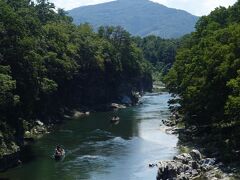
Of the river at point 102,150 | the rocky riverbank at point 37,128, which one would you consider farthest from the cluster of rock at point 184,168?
the rocky riverbank at point 37,128

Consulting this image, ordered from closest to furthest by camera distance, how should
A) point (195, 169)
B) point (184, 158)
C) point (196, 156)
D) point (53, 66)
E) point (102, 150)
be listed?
point (195, 169)
point (184, 158)
point (196, 156)
point (102, 150)
point (53, 66)

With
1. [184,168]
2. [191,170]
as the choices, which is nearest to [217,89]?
[191,170]

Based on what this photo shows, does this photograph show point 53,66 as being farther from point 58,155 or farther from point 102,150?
point 58,155

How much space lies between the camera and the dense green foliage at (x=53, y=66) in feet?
223

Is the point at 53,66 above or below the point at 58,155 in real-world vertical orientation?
above

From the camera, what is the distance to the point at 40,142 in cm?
7819

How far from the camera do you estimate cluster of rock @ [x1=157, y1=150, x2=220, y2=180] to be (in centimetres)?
5259

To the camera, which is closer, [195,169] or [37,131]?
[195,169]

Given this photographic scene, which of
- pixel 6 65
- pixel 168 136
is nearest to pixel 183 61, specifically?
pixel 168 136

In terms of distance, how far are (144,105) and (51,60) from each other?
38.1 meters

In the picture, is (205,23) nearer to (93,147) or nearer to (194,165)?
(93,147)

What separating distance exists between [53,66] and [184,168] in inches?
2152

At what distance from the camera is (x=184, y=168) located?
53.6 meters

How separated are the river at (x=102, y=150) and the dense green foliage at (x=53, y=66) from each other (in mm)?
5914
